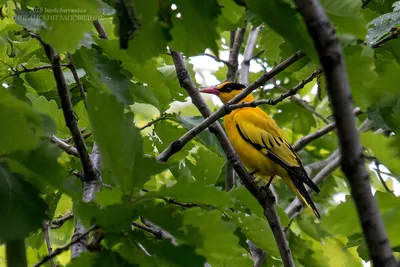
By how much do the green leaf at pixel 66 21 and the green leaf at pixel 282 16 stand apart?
380 mm

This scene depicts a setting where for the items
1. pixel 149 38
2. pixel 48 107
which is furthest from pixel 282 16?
pixel 48 107

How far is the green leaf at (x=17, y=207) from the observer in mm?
1360

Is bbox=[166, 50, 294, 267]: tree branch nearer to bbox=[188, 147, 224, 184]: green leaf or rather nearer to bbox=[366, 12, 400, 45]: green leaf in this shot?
bbox=[188, 147, 224, 184]: green leaf

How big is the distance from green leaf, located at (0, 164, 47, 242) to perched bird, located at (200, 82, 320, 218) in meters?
3.06

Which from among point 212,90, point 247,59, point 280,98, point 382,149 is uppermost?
point 280,98

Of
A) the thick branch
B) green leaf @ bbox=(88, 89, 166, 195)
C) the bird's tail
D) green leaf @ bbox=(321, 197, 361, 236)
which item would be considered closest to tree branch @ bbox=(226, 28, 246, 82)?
the bird's tail

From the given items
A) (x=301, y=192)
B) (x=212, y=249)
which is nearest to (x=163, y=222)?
(x=212, y=249)

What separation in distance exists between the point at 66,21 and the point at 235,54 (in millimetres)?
3616

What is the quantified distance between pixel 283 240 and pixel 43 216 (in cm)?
144

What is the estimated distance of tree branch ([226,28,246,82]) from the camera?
197 inches

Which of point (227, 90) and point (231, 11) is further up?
point (231, 11)

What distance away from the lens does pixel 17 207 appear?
138cm

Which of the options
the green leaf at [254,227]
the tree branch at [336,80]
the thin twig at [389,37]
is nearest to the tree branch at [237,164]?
the green leaf at [254,227]

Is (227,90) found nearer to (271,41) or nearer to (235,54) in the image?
(235,54)
